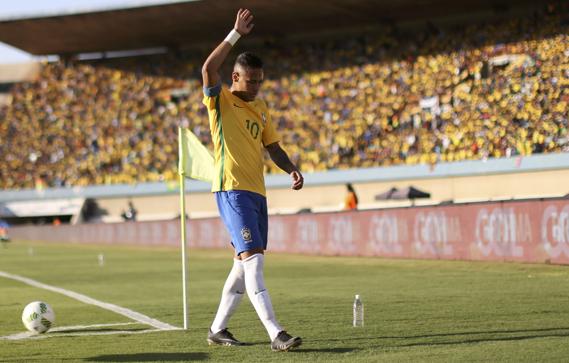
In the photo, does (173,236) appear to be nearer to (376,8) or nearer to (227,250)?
(227,250)

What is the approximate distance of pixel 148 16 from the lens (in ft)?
159

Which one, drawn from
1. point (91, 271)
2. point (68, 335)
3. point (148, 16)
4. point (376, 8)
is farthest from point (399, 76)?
point (68, 335)

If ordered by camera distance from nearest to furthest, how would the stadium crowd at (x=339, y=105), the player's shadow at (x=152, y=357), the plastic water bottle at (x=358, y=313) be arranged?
the player's shadow at (x=152, y=357) < the plastic water bottle at (x=358, y=313) < the stadium crowd at (x=339, y=105)

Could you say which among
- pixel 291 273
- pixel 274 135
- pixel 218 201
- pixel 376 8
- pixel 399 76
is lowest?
pixel 291 273

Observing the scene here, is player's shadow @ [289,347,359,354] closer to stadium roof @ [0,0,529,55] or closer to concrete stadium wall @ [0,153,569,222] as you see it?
concrete stadium wall @ [0,153,569,222]

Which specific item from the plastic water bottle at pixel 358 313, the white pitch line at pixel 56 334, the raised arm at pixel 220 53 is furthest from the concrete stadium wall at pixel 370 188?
the raised arm at pixel 220 53

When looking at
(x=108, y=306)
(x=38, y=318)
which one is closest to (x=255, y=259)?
(x=38, y=318)

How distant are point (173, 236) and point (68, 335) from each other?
31.5 metres

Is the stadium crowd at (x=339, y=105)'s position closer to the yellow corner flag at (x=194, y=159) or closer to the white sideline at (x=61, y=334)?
the yellow corner flag at (x=194, y=159)

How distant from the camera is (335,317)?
10.5 m

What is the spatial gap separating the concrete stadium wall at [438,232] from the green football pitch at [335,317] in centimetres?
66

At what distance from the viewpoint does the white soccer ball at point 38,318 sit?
30.7 ft

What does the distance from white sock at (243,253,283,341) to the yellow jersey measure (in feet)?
1.93

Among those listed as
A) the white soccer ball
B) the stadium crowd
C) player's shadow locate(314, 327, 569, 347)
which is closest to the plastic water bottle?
player's shadow locate(314, 327, 569, 347)
